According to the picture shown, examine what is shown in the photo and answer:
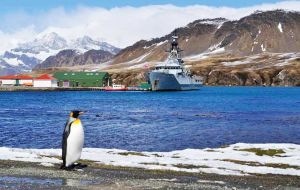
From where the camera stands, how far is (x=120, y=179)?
24.2m

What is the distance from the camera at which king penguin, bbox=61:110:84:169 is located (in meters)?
26.3

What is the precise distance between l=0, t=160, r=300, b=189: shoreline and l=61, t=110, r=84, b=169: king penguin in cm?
78

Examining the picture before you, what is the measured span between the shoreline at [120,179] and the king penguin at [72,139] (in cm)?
78

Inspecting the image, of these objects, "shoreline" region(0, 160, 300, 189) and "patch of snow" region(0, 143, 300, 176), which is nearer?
"shoreline" region(0, 160, 300, 189)

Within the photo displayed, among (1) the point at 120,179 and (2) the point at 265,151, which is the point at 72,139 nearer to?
(1) the point at 120,179

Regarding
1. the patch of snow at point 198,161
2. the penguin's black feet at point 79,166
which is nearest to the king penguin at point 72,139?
the penguin's black feet at point 79,166

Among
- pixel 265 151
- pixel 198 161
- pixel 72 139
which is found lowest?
pixel 265 151

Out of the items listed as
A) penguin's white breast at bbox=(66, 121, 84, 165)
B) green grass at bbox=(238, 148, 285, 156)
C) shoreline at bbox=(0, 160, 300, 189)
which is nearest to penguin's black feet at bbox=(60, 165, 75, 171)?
penguin's white breast at bbox=(66, 121, 84, 165)

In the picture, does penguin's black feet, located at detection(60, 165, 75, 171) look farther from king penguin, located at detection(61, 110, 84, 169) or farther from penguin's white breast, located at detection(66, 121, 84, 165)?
penguin's white breast, located at detection(66, 121, 84, 165)

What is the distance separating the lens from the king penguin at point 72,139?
26.3m

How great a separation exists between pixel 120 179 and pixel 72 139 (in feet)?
12.5

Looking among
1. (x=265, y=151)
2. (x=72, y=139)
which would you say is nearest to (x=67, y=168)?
(x=72, y=139)

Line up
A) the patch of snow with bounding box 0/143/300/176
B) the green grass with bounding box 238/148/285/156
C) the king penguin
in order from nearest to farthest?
the king penguin, the patch of snow with bounding box 0/143/300/176, the green grass with bounding box 238/148/285/156

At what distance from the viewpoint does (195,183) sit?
23.7m
